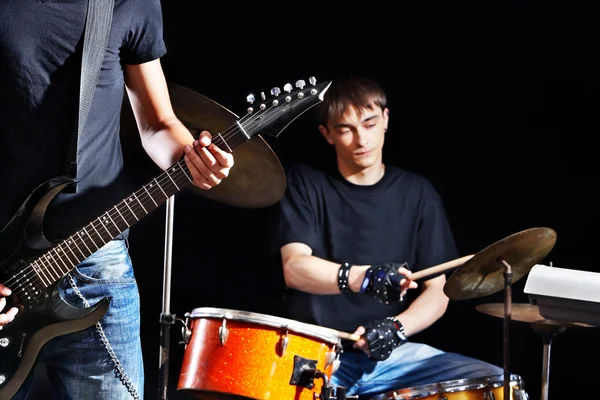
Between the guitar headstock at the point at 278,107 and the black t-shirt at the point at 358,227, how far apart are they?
141cm

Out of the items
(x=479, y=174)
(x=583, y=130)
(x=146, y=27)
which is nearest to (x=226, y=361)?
(x=146, y=27)

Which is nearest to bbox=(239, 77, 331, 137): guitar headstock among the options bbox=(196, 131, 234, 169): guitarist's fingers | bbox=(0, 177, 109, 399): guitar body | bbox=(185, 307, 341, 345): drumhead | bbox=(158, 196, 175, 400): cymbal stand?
bbox=(196, 131, 234, 169): guitarist's fingers

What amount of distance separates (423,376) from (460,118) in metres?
1.12

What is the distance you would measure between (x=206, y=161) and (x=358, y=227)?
5.29 feet

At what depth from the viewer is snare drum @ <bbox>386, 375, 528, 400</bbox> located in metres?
2.71

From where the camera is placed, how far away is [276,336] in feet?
8.46

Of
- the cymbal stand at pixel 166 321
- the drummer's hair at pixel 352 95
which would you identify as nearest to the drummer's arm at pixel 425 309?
the drummer's hair at pixel 352 95

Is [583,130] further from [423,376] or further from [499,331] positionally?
[423,376]

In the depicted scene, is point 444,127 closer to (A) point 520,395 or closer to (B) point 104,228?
(A) point 520,395

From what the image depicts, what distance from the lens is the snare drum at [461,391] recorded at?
8.89ft

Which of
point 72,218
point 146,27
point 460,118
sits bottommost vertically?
point 72,218

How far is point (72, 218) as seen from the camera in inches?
72.2

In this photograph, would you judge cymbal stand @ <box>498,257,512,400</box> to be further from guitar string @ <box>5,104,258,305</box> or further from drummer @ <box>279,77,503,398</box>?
guitar string @ <box>5,104,258,305</box>

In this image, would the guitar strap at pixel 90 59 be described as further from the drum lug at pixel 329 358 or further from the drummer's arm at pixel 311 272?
the drummer's arm at pixel 311 272
